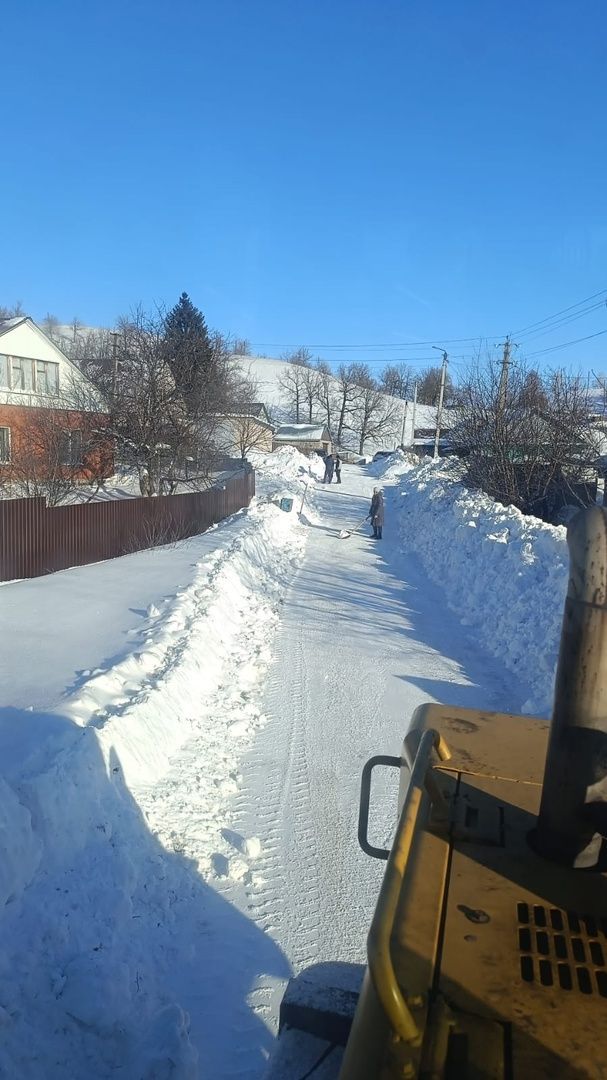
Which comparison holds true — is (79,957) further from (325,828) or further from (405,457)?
(405,457)

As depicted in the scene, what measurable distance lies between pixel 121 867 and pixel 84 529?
11259 millimetres

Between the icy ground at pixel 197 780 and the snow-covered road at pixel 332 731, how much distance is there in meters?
0.02

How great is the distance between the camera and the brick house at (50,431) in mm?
21984

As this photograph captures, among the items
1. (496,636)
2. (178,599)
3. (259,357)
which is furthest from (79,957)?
(259,357)

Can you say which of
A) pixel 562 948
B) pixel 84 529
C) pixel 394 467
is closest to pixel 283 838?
pixel 562 948

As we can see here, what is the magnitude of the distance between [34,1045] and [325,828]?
8.16ft

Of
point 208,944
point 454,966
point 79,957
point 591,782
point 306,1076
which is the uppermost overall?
point 591,782

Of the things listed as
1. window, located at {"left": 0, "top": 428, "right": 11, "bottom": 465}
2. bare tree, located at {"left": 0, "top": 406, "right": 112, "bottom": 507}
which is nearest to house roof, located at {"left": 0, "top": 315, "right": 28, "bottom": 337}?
window, located at {"left": 0, "top": 428, "right": 11, "bottom": 465}

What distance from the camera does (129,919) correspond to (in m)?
3.85

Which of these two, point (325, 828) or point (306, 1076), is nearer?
point (306, 1076)

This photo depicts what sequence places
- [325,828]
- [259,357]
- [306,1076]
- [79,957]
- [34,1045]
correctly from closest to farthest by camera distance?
[306,1076] < [34,1045] < [79,957] < [325,828] < [259,357]

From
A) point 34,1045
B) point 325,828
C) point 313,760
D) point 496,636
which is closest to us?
point 34,1045

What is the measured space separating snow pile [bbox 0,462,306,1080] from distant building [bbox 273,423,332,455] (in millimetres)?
66970

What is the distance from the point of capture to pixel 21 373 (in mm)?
33875
